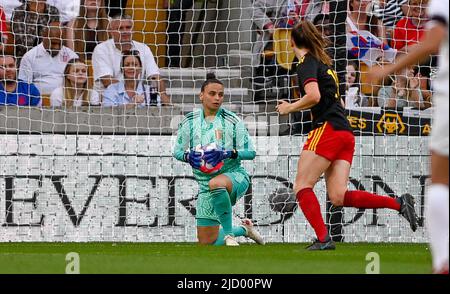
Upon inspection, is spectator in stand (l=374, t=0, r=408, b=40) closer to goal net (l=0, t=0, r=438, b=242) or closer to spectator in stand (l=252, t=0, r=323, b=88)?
goal net (l=0, t=0, r=438, b=242)

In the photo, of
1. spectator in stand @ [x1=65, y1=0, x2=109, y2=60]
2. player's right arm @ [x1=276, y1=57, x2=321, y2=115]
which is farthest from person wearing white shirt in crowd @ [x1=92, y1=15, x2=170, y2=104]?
player's right arm @ [x1=276, y1=57, x2=321, y2=115]

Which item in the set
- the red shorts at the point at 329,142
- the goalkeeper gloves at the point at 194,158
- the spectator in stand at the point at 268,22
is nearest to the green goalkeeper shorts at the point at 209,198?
the goalkeeper gloves at the point at 194,158

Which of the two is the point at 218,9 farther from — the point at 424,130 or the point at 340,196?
the point at 340,196

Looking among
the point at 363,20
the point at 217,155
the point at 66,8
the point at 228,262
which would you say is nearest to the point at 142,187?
the point at 217,155

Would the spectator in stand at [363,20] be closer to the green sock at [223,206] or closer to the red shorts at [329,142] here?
the green sock at [223,206]

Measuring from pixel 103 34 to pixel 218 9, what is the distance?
167cm

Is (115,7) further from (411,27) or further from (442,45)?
(442,45)

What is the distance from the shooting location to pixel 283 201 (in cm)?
1452

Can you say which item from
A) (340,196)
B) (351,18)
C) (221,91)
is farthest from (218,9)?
(340,196)

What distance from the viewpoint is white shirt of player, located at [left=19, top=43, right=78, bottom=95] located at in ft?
53.3

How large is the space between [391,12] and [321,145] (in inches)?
216

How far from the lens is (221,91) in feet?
41.4

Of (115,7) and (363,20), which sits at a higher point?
(115,7)

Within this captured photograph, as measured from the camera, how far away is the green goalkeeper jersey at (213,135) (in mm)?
12648
